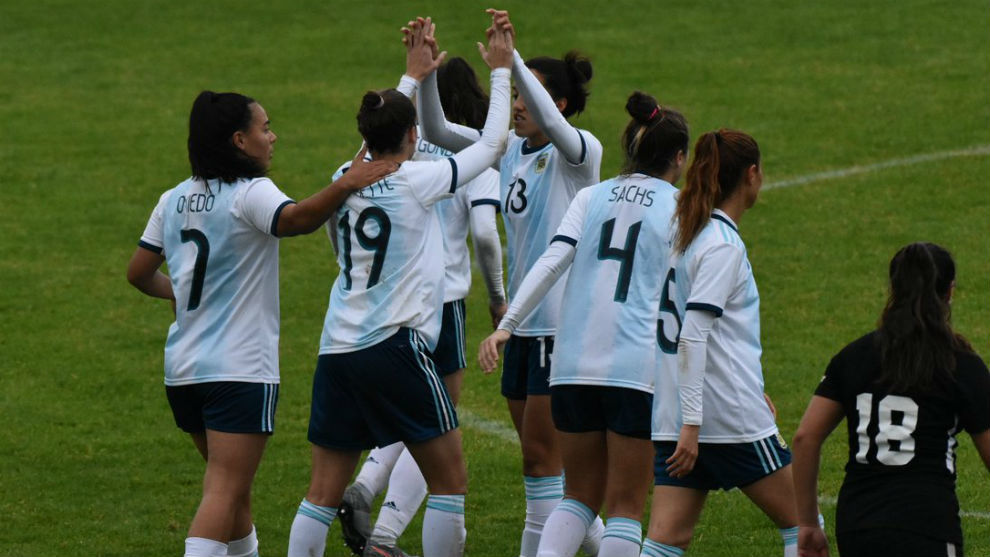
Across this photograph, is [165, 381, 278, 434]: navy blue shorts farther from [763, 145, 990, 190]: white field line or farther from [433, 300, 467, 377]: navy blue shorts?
[763, 145, 990, 190]: white field line

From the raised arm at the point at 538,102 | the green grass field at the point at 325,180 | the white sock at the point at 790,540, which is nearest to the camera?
the white sock at the point at 790,540

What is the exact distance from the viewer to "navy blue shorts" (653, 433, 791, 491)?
510 centimetres

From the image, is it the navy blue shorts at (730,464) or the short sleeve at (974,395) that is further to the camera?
the navy blue shorts at (730,464)

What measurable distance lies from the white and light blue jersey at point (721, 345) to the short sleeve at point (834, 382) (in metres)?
0.55

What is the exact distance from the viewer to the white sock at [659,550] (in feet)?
16.8

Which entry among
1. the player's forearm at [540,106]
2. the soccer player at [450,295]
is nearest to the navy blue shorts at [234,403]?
the soccer player at [450,295]

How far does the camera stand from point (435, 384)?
5.52 m

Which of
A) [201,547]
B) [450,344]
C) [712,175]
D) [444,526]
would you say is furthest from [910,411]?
[450,344]

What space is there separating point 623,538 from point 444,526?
72 cm

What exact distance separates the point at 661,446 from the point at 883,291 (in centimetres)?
693

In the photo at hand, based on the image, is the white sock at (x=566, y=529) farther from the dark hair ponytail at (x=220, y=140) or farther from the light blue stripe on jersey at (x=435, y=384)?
the dark hair ponytail at (x=220, y=140)

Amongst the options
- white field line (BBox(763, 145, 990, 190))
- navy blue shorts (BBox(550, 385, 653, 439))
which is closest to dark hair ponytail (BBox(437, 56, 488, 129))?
navy blue shorts (BBox(550, 385, 653, 439))

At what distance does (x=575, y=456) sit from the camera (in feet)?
18.6

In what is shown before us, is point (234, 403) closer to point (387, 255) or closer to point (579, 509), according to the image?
point (387, 255)
